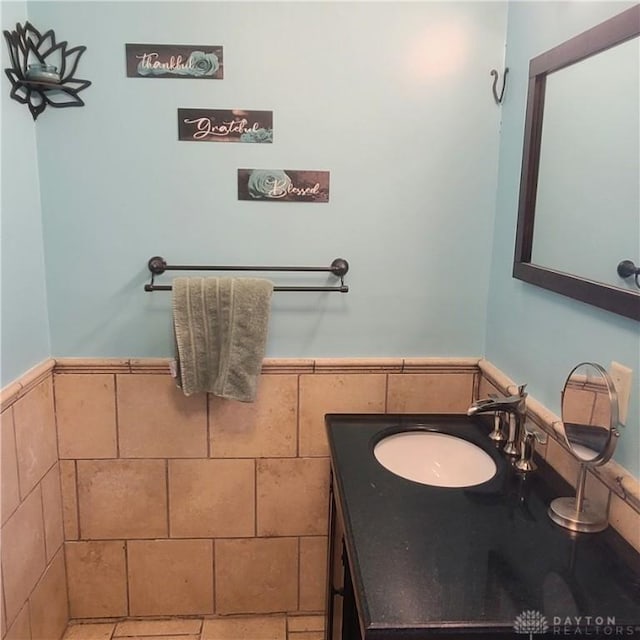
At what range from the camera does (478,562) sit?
102 cm

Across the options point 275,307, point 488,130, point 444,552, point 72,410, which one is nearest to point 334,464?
point 444,552

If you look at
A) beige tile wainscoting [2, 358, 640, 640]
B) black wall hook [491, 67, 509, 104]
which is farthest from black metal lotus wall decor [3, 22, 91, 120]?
black wall hook [491, 67, 509, 104]

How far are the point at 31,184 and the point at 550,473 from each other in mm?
1530

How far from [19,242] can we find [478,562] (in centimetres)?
135

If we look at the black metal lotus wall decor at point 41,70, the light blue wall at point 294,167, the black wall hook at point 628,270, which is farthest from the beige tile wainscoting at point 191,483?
the black metal lotus wall decor at point 41,70

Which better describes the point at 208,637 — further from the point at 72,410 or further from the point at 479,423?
the point at 479,423

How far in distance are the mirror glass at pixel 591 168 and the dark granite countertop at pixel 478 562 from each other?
494 millimetres

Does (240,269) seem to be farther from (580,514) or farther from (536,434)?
(580,514)

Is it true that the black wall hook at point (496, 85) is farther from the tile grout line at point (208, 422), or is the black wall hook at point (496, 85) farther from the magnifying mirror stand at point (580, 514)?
the tile grout line at point (208, 422)

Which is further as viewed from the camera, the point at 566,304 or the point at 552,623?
the point at 566,304

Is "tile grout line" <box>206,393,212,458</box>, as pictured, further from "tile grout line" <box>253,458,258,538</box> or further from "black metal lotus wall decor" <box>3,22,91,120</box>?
"black metal lotus wall decor" <box>3,22,91,120</box>

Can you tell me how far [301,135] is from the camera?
1650mm

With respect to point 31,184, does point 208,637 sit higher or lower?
lower

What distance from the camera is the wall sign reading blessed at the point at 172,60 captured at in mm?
1581
